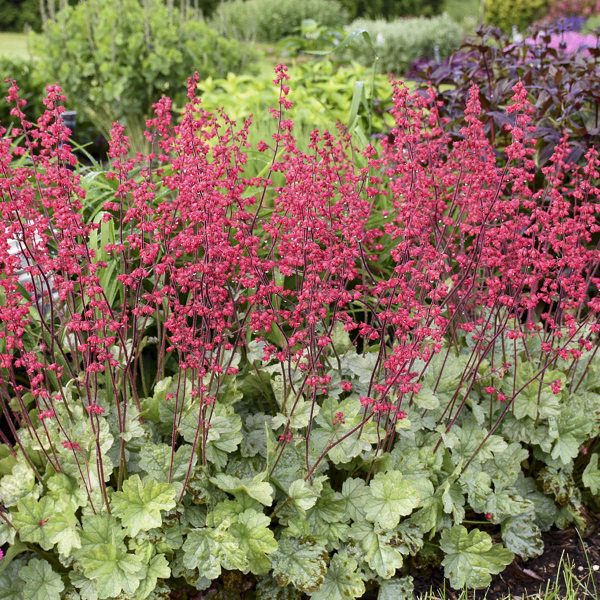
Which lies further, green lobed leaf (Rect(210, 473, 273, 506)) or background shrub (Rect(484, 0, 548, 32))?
background shrub (Rect(484, 0, 548, 32))

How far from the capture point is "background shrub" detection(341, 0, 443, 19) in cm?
2318

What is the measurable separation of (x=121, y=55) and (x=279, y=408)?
17.6 feet

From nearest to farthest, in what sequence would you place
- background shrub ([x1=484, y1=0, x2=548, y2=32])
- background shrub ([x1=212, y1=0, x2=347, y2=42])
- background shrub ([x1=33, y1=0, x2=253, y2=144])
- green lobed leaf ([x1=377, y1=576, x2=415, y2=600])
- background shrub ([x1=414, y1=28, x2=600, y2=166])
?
green lobed leaf ([x1=377, y1=576, x2=415, y2=600]), background shrub ([x1=414, y1=28, x2=600, y2=166]), background shrub ([x1=33, y1=0, x2=253, y2=144]), background shrub ([x1=212, y1=0, x2=347, y2=42]), background shrub ([x1=484, y1=0, x2=548, y2=32])

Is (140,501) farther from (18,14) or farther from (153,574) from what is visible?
(18,14)

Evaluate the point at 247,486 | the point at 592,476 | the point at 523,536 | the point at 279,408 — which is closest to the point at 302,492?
the point at 247,486

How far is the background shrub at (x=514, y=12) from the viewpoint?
20.2 metres

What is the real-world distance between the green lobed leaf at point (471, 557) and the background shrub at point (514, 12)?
19.3 meters

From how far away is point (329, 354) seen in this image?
3264 millimetres

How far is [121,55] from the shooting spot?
24.7ft

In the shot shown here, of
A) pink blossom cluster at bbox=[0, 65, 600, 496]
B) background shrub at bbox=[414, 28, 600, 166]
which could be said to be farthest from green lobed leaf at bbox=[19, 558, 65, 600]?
background shrub at bbox=[414, 28, 600, 166]

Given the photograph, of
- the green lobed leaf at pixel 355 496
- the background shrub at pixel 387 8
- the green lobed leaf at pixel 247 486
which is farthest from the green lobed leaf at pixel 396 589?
the background shrub at pixel 387 8

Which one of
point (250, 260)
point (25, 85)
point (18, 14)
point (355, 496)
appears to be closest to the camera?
point (250, 260)

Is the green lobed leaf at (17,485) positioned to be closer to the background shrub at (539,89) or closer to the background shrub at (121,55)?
the background shrub at (539,89)

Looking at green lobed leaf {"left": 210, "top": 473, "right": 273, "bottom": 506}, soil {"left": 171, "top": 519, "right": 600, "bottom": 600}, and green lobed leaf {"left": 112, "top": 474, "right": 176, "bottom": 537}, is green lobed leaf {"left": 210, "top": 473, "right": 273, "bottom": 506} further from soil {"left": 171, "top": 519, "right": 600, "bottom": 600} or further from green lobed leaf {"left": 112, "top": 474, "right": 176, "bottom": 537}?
soil {"left": 171, "top": 519, "right": 600, "bottom": 600}
